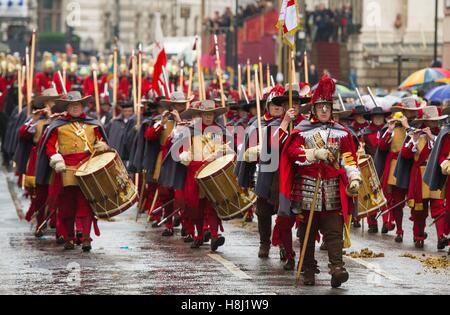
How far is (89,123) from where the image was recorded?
19359 millimetres

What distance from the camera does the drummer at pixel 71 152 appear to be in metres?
18.9

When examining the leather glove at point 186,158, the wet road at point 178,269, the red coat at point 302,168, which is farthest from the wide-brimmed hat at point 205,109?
the red coat at point 302,168

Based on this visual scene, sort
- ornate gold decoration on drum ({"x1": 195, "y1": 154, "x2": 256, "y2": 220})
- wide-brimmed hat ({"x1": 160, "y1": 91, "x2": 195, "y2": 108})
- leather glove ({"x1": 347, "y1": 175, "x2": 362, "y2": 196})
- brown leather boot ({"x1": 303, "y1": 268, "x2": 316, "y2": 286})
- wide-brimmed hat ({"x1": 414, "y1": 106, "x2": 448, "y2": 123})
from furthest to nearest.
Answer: wide-brimmed hat ({"x1": 160, "y1": 91, "x2": 195, "y2": 108}) → wide-brimmed hat ({"x1": 414, "y1": 106, "x2": 448, "y2": 123}) → ornate gold decoration on drum ({"x1": 195, "y1": 154, "x2": 256, "y2": 220}) → brown leather boot ({"x1": 303, "y1": 268, "x2": 316, "y2": 286}) → leather glove ({"x1": 347, "y1": 175, "x2": 362, "y2": 196})

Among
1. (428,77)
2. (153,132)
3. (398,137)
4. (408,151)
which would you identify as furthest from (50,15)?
(408,151)

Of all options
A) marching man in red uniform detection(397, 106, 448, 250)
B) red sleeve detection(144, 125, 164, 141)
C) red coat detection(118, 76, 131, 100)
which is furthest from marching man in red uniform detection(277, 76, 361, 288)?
red coat detection(118, 76, 131, 100)

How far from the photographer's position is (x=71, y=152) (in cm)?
1914

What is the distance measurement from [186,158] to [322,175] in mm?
4583

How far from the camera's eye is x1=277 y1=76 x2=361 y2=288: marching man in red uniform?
15.2m

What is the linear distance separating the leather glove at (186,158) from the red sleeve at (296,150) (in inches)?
172

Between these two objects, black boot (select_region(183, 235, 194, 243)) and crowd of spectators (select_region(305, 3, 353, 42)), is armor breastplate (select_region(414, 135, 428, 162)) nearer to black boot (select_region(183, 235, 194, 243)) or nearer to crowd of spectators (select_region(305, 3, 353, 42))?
black boot (select_region(183, 235, 194, 243))

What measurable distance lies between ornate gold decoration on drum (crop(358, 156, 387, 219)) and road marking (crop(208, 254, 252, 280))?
2.71 meters

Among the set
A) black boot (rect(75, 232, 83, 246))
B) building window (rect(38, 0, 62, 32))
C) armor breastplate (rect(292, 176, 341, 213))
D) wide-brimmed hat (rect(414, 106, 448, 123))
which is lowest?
black boot (rect(75, 232, 83, 246))

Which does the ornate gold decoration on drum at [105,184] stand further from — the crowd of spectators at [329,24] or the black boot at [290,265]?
the crowd of spectators at [329,24]
